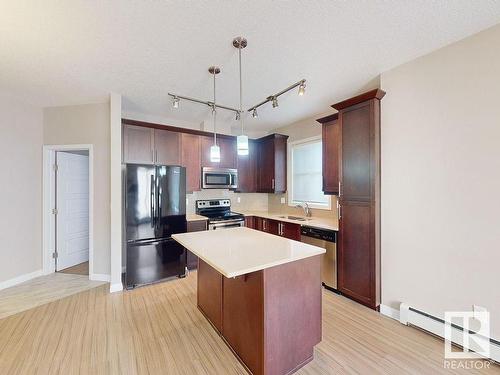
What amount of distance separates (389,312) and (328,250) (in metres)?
0.93

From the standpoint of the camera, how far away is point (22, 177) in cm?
353

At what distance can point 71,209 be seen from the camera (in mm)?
4184

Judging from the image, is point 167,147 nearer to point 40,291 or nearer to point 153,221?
point 153,221

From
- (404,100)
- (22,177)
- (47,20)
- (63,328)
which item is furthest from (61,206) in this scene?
(404,100)

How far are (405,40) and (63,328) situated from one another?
4427 mm

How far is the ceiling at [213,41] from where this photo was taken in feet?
5.60

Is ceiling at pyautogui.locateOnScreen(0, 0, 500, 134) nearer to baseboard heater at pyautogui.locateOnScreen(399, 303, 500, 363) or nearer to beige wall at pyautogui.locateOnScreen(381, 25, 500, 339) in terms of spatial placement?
beige wall at pyautogui.locateOnScreen(381, 25, 500, 339)

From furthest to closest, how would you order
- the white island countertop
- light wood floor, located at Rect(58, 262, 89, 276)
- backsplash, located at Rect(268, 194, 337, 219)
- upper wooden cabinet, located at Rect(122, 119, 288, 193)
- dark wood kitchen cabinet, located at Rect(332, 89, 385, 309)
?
light wood floor, located at Rect(58, 262, 89, 276) → backsplash, located at Rect(268, 194, 337, 219) → upper wooden cabinet, located at Rect(122, 119, 288, 193) → dark wood kitchen cabinet, located at Rect(332, 89, 385, 309) → the white island countertop

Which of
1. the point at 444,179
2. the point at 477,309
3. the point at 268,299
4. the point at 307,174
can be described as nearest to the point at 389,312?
the point at 477,309

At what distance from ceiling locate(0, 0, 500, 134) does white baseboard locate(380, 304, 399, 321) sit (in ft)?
8.89

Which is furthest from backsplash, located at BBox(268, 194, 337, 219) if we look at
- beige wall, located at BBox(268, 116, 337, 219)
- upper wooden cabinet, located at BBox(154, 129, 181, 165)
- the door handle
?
the door handle

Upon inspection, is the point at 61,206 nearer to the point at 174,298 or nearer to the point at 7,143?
the point at 7,143

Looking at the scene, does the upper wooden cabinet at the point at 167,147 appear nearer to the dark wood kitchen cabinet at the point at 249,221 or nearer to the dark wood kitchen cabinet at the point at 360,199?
the dark wood kitchen cabinet at the point at 249,221

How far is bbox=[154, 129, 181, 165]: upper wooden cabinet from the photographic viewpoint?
12.6ft
